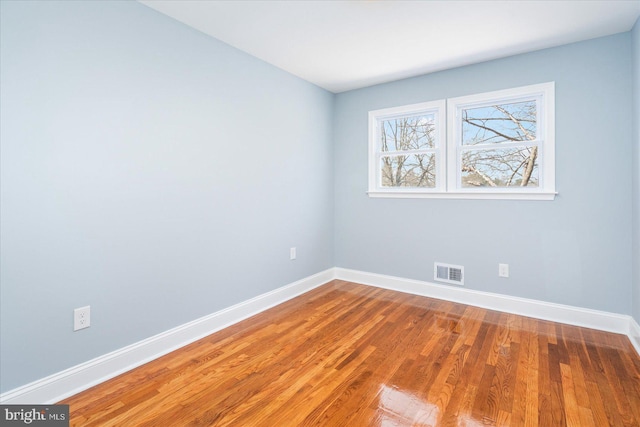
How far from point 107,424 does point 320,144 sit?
10.6 feet

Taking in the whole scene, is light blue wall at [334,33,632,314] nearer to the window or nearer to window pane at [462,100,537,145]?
the window

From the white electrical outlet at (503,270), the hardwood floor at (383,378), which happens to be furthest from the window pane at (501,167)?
the hardwood floor at (383,378)

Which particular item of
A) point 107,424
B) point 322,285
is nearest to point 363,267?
point 322,285

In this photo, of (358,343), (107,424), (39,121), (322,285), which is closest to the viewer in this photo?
(107,424)

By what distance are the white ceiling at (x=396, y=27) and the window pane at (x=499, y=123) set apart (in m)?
0.50

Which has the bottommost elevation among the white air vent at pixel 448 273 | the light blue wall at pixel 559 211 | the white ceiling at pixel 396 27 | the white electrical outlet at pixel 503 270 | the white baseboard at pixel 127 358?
the white baseboard at pixel 127 358

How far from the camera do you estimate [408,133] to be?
374 centimetres

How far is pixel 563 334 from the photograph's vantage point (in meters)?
2.60

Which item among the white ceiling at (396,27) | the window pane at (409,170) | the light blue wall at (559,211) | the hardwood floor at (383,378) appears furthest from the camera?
the window pane at (409,170)

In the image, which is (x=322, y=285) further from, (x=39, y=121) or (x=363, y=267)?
(x=39, y=121)

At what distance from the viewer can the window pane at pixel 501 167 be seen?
9.94 ft

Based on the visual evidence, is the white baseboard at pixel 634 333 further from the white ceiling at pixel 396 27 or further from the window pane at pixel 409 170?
the white ceiling at pixel 396 27

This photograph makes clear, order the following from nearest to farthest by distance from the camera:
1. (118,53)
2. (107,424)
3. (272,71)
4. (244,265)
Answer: (107,424) → (118,53) → (244,265) → (272,71)

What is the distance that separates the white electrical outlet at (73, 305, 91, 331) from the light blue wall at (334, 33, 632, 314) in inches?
115
